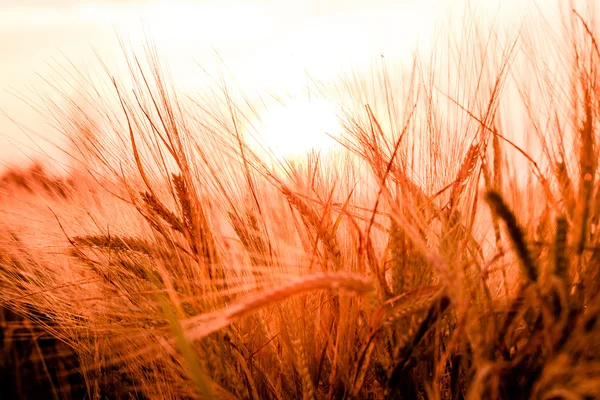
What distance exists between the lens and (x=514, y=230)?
48 cm

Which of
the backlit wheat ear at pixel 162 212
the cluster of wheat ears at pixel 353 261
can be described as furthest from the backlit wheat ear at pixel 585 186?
the backlit wheat ear at pixel 162 212

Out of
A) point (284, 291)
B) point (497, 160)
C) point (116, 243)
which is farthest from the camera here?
point (116, 243)

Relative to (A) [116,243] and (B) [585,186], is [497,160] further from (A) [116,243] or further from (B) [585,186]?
(A) [116,243]

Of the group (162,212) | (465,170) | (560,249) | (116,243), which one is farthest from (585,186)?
(116,243)

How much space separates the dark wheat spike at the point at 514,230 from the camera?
456 mm

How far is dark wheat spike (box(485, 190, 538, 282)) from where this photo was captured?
456 mm

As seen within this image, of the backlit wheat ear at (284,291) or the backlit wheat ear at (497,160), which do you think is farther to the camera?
the backlit wheat ear at (497,160)

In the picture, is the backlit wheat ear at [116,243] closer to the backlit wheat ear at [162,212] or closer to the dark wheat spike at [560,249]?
the backlit wheat ear at [162,212]

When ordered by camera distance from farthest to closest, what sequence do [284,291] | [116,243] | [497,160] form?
[116,243], [497,160], [284,291]

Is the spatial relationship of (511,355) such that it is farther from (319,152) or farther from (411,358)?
(319,152)

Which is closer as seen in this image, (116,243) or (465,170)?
(465,170)

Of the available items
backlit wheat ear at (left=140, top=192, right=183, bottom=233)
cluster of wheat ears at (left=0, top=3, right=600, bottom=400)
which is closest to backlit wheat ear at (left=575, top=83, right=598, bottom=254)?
cluster of wheat ears at (left=0, top=3, right=600, bottom=400)

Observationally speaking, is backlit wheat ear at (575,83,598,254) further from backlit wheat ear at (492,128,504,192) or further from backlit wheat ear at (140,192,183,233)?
backlit wheat ear at (140,192,183,233)

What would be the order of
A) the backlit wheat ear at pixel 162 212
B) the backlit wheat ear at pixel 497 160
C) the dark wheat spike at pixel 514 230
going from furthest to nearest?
Result: the backlit wheat ear at pixel 162 212 → the backlit wheat ear at pixel 497 160 → the dark wheat spike at pixel 514 230
